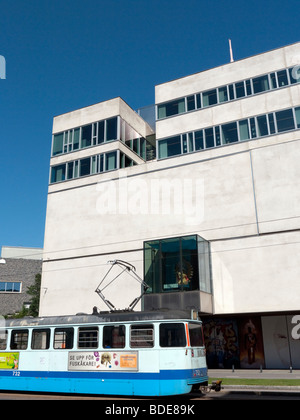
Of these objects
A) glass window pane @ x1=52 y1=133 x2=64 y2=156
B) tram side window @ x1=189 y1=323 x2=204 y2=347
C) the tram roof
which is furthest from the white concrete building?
the tram roof

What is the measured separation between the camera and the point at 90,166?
37156 mm

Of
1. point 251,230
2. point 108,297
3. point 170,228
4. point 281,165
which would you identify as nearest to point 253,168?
point 281,165

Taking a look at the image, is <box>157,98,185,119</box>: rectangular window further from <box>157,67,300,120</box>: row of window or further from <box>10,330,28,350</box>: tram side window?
<box>10,330,28,350</box>: tram side window

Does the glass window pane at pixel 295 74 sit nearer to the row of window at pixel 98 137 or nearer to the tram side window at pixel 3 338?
the row of window at pixel 98 137

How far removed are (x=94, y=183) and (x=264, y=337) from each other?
63.9 ft

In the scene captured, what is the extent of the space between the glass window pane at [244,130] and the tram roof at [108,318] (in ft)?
66.3

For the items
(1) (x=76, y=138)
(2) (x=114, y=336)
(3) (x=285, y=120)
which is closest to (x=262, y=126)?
(3) (x=285, y=120)

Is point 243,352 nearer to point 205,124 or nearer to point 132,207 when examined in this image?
point 132,207

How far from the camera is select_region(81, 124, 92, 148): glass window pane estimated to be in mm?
38375

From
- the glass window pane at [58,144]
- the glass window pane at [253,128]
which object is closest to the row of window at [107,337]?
the glass window pane at [253,128]

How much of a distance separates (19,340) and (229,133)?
2287 cm

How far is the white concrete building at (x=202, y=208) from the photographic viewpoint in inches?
1065

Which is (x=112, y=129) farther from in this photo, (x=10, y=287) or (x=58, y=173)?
(x=10, y=287)

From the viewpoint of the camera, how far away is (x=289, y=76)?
3053 centimetres
